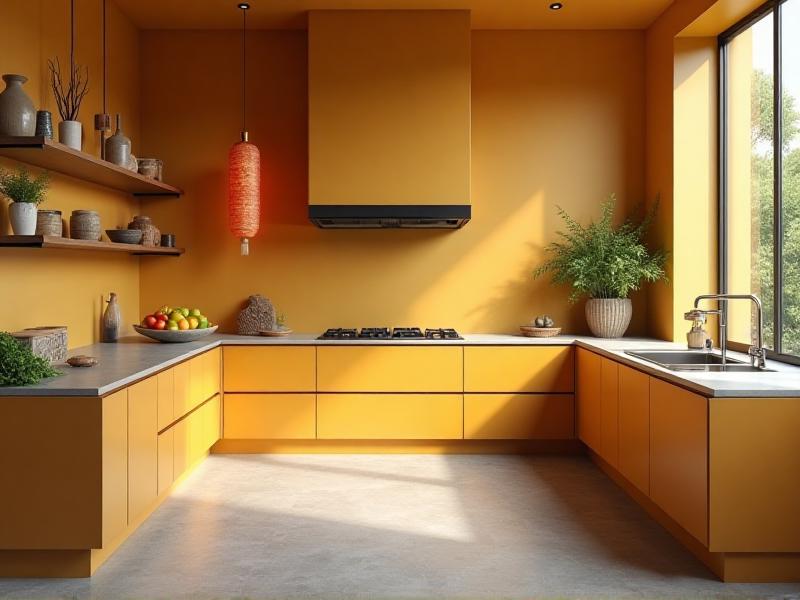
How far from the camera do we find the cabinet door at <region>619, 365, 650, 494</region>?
3236 millimetres

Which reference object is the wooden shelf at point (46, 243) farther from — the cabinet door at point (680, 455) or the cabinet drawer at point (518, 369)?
the cabinet door at point (680, 455)

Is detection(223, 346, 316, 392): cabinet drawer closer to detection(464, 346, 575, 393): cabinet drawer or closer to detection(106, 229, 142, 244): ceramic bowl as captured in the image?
detection(106, 229, 142, 244): ceramic bowl

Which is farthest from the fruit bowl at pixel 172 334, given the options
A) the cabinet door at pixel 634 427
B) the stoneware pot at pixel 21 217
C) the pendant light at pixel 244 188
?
the cabinet door at pixel 634 427

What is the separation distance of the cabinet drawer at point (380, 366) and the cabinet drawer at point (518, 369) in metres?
0.10

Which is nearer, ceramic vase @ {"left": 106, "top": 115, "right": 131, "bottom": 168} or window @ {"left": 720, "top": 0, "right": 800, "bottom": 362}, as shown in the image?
window @ {"left": 720, "top": 0, "right": 800, "bottom": 362}

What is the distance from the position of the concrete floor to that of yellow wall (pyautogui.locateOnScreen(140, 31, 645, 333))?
4.05 feet

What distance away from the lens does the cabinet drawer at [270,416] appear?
445 centimetres

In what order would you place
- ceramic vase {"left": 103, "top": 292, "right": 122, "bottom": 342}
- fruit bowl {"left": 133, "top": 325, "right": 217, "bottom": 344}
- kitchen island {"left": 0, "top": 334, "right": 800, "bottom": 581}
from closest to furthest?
kitchen island {"left": 0, "top": 334, "right": 800, "bottom": 581} < fruit bowl {"left": 133, "top": 325, "right": 217, "bottom": 344} < ceramic vase {"left": 103, "top": 292, "right": 122, "bottom": 342}

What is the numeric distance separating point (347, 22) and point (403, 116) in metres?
0.69

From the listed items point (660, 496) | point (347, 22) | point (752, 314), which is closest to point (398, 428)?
point (660, 496)

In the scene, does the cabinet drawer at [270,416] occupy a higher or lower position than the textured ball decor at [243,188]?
lower

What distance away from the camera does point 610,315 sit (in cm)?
459

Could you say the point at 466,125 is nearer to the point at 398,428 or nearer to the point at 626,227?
the point at 626,227

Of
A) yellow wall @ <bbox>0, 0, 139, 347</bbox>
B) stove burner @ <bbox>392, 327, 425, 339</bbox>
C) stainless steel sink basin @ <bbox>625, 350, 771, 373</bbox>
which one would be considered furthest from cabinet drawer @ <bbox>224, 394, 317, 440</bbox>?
stainless steel sink basin @ <bbox>625, 350, 771, 373</bbox>
